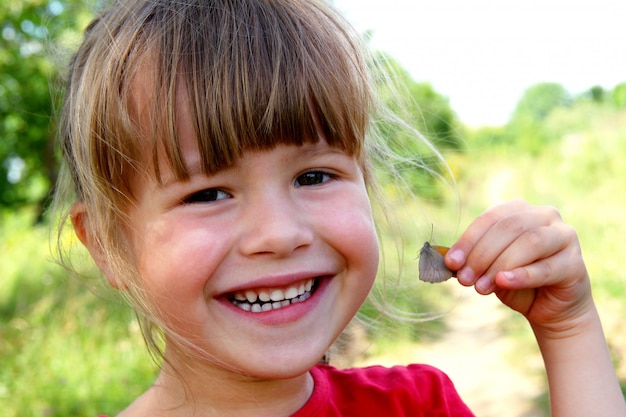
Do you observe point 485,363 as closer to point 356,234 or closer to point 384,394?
point 384,394

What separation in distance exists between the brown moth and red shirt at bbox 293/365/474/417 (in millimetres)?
456

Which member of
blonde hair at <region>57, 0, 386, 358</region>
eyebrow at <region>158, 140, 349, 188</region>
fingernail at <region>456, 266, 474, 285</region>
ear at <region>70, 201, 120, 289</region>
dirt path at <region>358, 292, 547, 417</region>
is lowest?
dirt path at <region>358, 292, 547, 417</region>

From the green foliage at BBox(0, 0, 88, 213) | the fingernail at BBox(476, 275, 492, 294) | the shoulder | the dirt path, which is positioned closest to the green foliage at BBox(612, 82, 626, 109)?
the dirt path

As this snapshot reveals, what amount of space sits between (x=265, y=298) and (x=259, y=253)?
0.14 metres

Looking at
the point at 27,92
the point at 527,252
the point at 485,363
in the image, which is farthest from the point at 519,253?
the point at 27,92

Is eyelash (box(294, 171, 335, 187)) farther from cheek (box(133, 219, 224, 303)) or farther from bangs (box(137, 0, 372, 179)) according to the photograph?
cheek (box(133, 219, 224, 303))

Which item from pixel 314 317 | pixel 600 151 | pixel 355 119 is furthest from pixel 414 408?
pixel 600 151

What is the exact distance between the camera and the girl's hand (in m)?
1.53

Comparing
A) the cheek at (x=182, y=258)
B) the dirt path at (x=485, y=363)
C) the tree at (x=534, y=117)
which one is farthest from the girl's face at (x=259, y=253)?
the tree at (x=534, y=117)

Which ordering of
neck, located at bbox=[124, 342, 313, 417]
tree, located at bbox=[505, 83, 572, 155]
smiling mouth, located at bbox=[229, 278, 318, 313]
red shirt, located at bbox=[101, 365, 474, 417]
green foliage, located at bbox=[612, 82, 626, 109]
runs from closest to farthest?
smiling mouth, located at bbox=[229, 278, 318, 313]
neck, located at bbox=[124, 342, 313, 417]
red shirt, located at bbox=[101, 365, 474, 417]
green foliage, located at bbox=[612, 82, 626, 109]
tree, located at bbox=[505, 83, 572, 155]

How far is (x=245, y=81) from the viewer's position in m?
1.43

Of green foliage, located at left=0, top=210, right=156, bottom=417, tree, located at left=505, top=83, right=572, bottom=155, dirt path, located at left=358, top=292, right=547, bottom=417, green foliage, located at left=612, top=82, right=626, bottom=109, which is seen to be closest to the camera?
green foliage, located at left=0, top=210, right=156, bottom=417

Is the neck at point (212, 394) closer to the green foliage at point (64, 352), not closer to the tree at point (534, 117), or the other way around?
the green foliage at point (64, 352)

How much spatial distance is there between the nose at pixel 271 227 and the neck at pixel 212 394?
402 mm
